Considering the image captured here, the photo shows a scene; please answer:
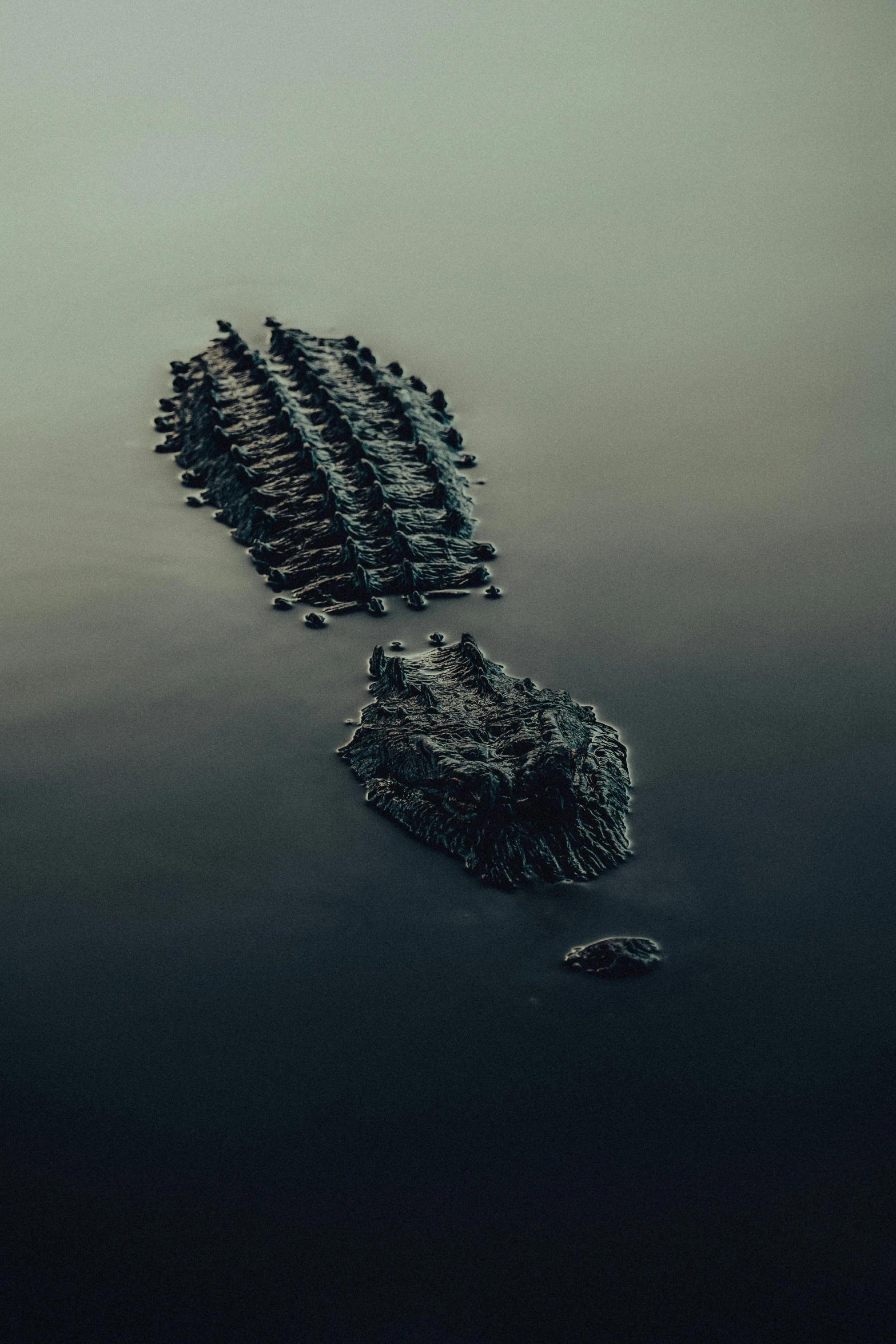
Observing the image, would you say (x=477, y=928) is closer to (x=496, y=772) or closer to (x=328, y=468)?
(x=496, y=772)

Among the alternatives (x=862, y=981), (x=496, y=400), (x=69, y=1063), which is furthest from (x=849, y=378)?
(x=69, y=1063)

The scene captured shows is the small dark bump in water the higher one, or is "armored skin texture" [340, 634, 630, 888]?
Answer: "armored skin texture" [340, 634, 630, 888]

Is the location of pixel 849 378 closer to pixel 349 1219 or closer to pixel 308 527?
pixel 308 527

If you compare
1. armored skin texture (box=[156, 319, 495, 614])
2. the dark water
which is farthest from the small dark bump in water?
armored skin texture (box=[156, 319, 495, 614])

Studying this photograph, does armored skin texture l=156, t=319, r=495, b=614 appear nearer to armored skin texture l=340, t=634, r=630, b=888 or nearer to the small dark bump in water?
armored skin texture l=340, t=634, r=630, b=888

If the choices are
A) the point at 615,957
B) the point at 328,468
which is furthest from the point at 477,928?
the point at 328,468

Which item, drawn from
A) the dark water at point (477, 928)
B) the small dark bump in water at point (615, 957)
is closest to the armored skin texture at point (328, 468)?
the dark water at point (477, 928)
